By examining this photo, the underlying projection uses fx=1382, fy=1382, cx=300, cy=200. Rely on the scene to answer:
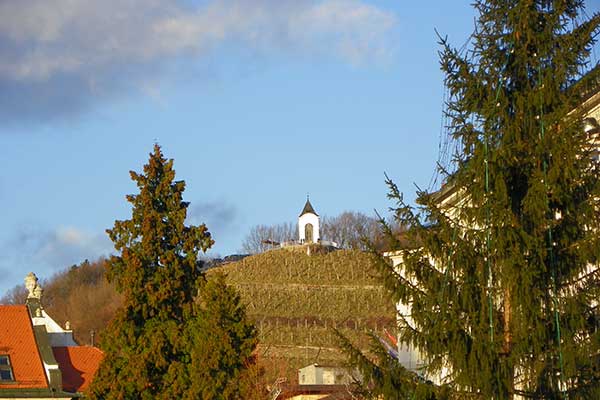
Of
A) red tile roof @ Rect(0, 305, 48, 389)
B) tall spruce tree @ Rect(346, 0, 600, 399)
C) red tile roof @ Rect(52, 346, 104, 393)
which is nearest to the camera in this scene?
tall spruce tree @ Rect(346, 0, 600, 399)

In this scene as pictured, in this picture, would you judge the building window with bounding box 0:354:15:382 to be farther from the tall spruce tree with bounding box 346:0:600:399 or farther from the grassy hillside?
the tall spruce tree with bounding box 346:0:600:399

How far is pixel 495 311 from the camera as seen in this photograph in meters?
17.7

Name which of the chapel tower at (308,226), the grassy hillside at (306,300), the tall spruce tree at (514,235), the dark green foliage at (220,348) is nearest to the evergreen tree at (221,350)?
the dark green foliage at (220,348)

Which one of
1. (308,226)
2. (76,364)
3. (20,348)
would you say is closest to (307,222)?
(308,226)

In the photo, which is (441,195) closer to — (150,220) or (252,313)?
(150,220)

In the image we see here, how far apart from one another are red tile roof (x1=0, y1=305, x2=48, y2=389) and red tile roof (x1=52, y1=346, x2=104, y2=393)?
3.62ft

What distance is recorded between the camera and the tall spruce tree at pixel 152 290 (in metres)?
36.7

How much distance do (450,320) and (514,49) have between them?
147 inches

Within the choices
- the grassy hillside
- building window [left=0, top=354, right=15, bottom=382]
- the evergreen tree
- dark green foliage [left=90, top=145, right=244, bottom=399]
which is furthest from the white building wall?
the evergreen tree

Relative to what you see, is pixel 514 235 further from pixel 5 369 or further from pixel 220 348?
pixel 5 369

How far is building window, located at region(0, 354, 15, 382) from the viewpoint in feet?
175

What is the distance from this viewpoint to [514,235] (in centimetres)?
1722

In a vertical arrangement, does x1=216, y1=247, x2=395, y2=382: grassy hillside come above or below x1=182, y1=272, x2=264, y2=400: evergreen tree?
above

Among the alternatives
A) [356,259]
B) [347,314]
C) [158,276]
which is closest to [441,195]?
[158,276]
